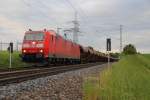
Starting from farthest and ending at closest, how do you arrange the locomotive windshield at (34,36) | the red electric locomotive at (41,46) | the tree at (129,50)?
the tree at (129,50), the locomotive windshield at (34,36), the red electric locomotive at (41,46)

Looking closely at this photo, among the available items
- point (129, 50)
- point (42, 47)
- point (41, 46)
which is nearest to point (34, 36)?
point (41, 46)

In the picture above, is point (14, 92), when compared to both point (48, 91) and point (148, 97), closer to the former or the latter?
point (48, 91)

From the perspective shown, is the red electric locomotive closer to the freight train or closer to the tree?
Result: the freight train

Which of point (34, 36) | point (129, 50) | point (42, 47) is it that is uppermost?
point (129, 50)

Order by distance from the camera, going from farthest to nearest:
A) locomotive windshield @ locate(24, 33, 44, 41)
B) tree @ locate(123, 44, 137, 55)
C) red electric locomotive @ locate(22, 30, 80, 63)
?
tree @ locate(123, 44, 137, 55) → locomotive windshield @ locate(24, 33, 44, 41) → red electric locomotive @ locate(22, 30, 80, 63)

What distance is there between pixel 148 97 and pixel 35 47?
2340 cm

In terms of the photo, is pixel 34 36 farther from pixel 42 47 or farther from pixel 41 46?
pixel 42 47

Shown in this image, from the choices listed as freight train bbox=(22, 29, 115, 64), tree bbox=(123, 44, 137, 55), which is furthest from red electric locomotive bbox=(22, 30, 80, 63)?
tree bbox=(123, 44, 137, 55)

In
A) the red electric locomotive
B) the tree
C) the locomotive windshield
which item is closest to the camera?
the red electric locomotive

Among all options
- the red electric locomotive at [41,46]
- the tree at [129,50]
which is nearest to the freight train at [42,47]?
the red electric locomotive at [41,46]

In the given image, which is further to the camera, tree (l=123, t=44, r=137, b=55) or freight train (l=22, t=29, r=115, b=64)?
tree (l=123, t=44, r=137, b=55)

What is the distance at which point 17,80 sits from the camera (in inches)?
688

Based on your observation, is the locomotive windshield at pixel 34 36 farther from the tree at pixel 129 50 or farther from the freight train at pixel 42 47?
the tree at pixel 129 50

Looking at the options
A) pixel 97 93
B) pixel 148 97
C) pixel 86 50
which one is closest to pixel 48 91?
pixel 97 93
